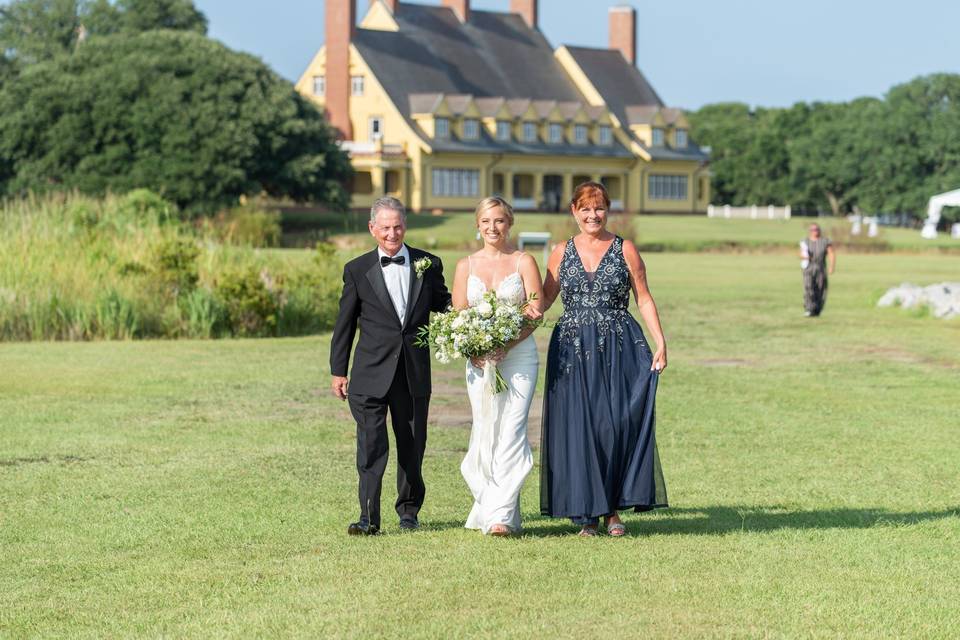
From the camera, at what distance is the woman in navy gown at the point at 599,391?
792 cm

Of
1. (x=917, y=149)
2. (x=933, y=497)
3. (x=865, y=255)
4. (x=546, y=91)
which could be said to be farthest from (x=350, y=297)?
(x=917, y=149)

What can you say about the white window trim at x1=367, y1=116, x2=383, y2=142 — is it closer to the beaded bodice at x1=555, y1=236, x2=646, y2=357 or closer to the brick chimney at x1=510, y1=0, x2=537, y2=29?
the brick chimney at x1=510, y1=0, x2=537, y2=29

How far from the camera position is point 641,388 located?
26.2ft

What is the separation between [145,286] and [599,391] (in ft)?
50.5

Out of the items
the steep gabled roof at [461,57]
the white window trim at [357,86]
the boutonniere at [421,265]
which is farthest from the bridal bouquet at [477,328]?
the white window trim at [357,86]

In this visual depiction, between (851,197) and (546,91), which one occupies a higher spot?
(546,91)

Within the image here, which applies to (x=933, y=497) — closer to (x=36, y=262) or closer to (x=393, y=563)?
(x=393, y=563)

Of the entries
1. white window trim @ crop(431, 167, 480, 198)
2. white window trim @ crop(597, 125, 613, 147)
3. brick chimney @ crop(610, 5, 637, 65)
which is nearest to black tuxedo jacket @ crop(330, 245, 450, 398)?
white window trim @ crop(431, 167, 480, 198)

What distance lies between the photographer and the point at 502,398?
8.01 meters

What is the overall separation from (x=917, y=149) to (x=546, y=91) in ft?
76.8

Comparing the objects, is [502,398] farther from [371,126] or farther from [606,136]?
[606,136]

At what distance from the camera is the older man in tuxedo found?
7969 millimetres

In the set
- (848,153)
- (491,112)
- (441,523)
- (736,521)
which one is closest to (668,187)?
(848,153)

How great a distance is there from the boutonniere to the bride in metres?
0.15
